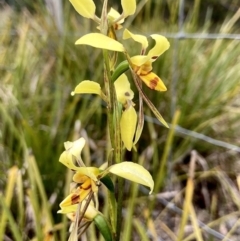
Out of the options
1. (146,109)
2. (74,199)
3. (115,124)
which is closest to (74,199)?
(74,199)

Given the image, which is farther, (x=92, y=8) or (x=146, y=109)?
(x=146, y=109)

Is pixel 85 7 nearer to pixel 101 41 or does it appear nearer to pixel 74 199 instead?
pixel 101 41

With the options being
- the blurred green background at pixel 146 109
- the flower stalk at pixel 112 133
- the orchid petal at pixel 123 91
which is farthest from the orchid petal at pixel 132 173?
the blurred green background at pixel 146 109

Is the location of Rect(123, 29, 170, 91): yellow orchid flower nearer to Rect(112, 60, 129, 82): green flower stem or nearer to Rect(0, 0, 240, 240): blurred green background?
Rect(112, 60, 129, 82): green flower stem

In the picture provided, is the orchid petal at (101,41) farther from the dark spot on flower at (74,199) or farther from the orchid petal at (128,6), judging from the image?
the dark spot on flower at (74,199)

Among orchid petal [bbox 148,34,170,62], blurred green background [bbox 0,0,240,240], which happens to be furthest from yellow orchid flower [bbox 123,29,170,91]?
blurred green background [bbox 0,0,240,240]

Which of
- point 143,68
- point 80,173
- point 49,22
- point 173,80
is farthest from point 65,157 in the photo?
point 49,22

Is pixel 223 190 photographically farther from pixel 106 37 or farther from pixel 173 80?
pixel 106 37
